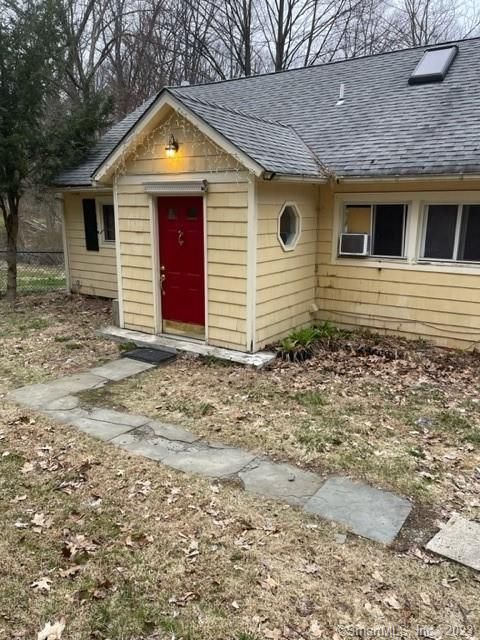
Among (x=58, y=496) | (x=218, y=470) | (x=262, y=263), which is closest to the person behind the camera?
(x=58, y=496)

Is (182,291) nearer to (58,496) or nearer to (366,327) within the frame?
(366,327)

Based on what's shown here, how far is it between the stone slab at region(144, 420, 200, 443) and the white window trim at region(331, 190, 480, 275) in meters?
4.57

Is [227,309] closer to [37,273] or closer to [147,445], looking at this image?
[147,445]

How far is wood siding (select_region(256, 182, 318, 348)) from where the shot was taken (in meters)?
6.89

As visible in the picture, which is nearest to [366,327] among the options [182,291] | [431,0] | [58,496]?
[182,291]

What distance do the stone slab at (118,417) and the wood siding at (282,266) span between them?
241cm

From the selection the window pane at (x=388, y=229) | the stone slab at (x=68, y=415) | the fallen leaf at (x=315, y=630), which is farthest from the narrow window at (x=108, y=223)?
the fallen leaf at (x=315, y=630)

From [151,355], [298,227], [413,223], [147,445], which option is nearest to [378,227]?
[413,223]

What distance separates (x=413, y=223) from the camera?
7516 millimetres

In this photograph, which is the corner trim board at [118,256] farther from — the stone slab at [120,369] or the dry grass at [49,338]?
the stone slab at [120,369]

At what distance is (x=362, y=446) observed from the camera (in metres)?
4.66

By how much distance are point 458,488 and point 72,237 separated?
35.8 feet

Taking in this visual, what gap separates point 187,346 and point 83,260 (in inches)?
234

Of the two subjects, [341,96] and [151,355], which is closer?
[151,355]
